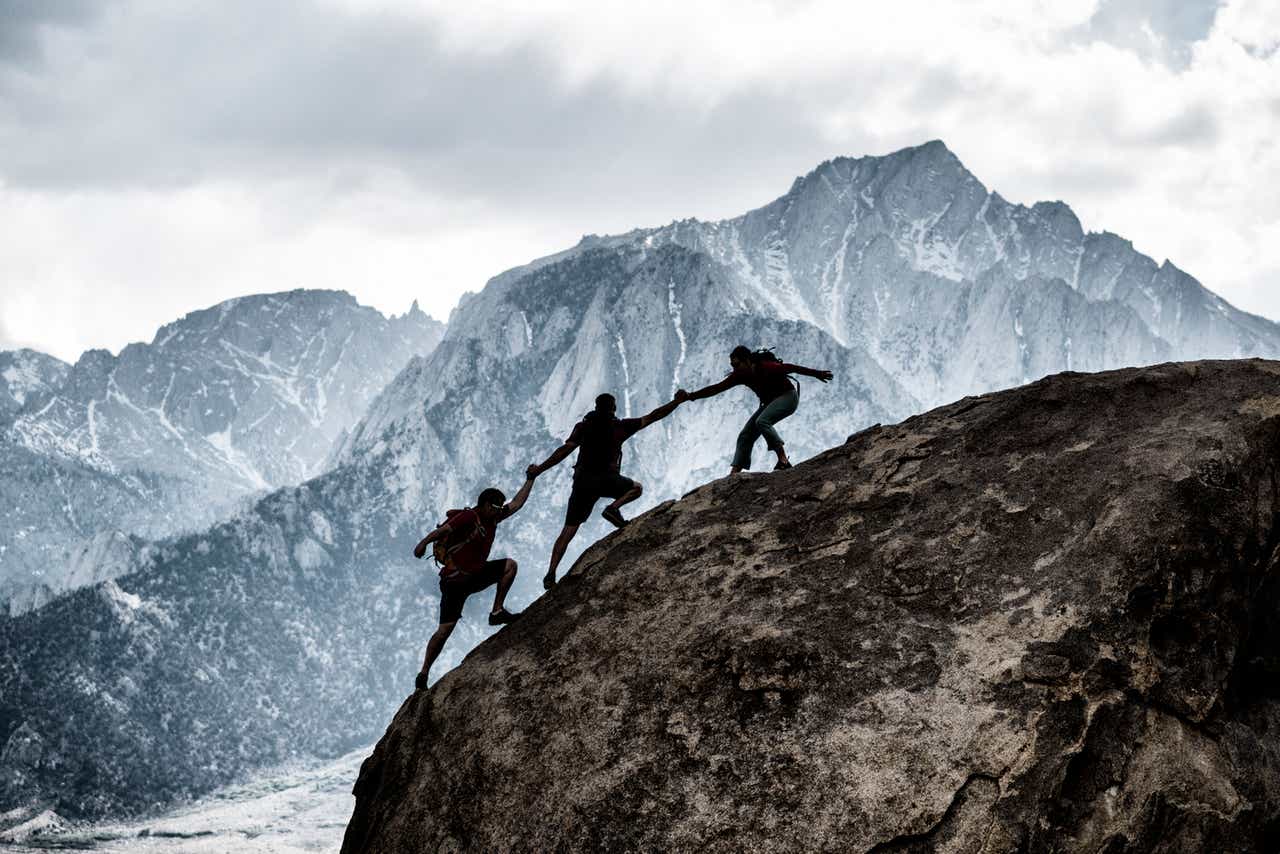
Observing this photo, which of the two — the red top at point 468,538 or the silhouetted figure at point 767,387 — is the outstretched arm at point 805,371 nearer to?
Answer: the silhouetted figure at point 767,387

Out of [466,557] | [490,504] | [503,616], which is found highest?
[490,504]

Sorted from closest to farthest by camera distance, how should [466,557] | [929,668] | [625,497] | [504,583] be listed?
[929,668] < [466,557] < [504,583] < [625,497]

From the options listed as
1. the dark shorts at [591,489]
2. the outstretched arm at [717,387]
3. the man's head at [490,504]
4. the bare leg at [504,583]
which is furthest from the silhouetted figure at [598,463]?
the man's head at [490,504]

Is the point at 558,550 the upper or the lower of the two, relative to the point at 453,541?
lower

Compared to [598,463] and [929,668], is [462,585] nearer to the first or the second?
[598,463]

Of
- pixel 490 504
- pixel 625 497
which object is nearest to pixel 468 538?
pixel 490 504

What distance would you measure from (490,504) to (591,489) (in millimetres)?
1833

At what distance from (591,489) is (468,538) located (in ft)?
7.87

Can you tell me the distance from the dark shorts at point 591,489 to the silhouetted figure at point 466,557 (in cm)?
111

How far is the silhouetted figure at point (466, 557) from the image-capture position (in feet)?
58.2

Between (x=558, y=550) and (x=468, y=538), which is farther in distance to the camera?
(x=558, y=550)

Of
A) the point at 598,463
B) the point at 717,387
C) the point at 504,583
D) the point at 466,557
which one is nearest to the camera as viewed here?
the point at 466,557

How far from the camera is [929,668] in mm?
13328

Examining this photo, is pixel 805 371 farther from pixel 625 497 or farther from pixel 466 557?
pixel 466 557
